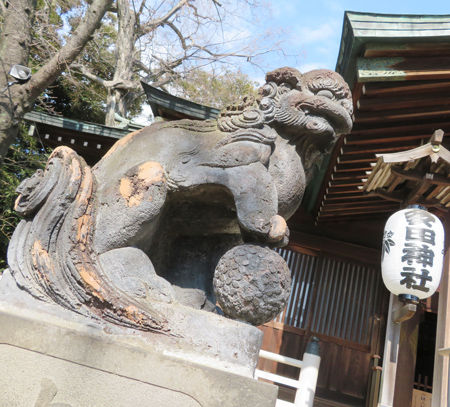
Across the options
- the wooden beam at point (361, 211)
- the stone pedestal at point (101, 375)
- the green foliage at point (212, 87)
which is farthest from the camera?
the green foliage at point (212, 87)

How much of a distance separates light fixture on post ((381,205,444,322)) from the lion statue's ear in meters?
2.33

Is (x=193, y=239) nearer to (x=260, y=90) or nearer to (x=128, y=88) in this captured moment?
(x=260, y=90)

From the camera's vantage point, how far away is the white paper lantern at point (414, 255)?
3576 mm

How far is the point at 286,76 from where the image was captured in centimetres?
191

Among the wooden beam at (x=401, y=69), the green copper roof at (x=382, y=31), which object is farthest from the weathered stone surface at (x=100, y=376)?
the green copper roof at (x=382, y=31)

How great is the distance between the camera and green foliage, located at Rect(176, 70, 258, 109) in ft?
38.3

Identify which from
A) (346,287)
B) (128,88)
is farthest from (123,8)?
(346,287)

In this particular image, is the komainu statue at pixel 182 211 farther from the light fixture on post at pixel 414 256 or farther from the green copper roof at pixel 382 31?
the light fixture on post at pixel 414 256

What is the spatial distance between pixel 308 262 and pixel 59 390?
5668 mm

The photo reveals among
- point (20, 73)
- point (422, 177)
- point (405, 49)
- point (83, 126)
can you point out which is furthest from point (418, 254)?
point (20, 73)

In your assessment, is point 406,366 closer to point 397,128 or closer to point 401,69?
point 397,128

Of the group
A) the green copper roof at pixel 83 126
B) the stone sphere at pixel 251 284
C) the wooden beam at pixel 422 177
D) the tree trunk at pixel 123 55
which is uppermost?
the tree trunk at pixel 123 55

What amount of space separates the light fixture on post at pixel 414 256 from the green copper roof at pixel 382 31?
137 centimetres

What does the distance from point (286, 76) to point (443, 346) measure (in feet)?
10.0
